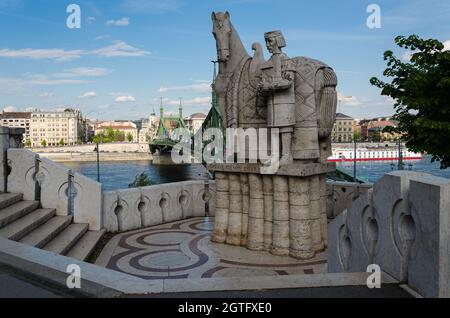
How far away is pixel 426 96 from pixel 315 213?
17.9 feet

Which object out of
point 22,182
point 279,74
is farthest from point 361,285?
point 22,182

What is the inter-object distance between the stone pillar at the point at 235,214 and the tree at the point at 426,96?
491 cm

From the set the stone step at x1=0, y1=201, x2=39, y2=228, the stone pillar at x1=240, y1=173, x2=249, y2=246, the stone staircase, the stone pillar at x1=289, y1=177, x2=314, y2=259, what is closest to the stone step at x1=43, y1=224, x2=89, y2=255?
the stone staircase

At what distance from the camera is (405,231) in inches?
112

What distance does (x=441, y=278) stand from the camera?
7.95ft

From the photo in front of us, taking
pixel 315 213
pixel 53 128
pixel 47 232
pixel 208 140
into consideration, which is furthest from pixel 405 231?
pixel 53 128

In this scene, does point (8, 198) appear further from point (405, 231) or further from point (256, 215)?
point (405, 231)

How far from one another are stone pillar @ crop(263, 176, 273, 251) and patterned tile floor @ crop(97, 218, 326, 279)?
213 millimetres

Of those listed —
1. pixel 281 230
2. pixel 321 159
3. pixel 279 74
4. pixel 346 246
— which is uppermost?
pixel 279 74

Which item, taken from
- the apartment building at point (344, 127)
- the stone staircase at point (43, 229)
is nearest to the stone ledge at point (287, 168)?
the stone staircase at point (43, 229)

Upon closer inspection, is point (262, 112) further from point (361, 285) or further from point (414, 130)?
point (414, 130)

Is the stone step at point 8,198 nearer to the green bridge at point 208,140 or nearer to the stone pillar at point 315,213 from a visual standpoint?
the green bridge at point 208,140

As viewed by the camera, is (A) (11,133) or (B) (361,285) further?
(A) (11,133)
